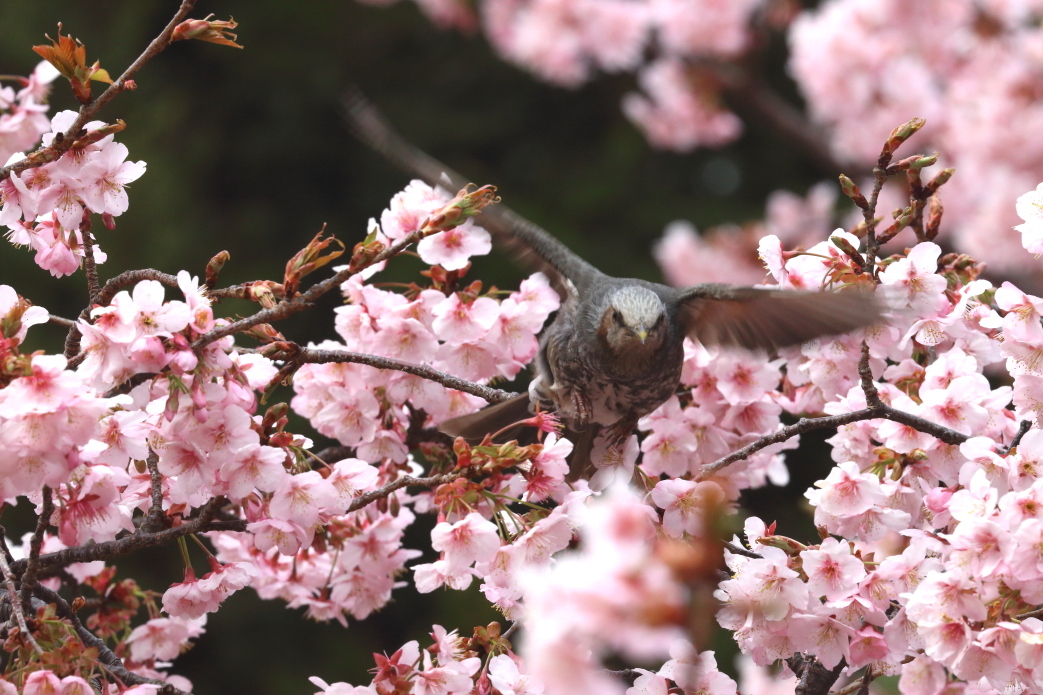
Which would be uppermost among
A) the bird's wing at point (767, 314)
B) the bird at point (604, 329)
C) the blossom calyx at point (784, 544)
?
the bird's wing at point (767, 314)

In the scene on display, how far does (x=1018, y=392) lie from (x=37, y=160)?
4.09ft

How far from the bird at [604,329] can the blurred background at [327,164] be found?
8.95 ft

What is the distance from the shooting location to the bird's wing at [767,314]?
4.26 ft

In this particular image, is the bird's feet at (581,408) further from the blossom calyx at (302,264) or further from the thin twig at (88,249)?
the thin twig at (88,249)

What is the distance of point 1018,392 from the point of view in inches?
52.6

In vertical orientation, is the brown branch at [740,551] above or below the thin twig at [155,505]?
above

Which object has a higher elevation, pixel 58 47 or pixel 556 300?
pixel 556 300

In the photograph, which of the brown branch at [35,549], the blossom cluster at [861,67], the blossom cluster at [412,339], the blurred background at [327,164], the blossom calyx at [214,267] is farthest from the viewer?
the blurred background at [327,164]

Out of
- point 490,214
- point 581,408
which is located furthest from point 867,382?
point 490,214

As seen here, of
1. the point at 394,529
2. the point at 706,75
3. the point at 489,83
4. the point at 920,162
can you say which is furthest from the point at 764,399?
the point at 489,83

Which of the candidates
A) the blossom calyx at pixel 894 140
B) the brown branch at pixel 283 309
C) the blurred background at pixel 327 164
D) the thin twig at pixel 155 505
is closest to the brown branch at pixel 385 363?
the brown branch at pixel 283 309

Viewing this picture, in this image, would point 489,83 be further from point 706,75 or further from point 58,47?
point 58,47

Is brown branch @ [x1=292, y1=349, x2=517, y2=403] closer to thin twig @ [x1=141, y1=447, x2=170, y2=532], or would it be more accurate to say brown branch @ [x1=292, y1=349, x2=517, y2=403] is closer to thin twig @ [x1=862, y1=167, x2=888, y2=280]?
thin twig @ [x1=141, y1=447, x2=170, y2=532]

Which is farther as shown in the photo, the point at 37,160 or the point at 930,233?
the point at 930,233
